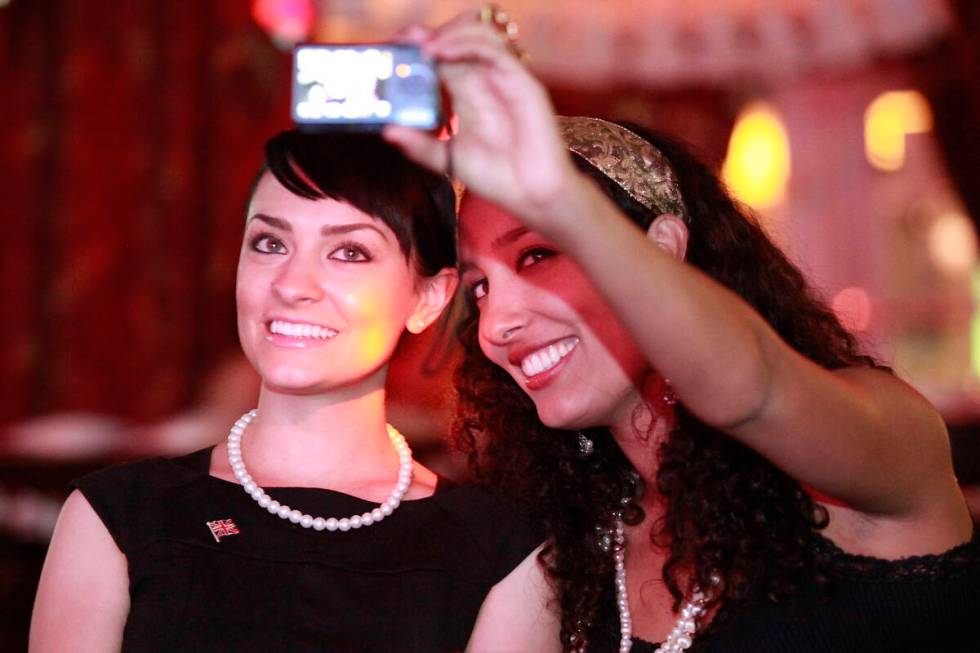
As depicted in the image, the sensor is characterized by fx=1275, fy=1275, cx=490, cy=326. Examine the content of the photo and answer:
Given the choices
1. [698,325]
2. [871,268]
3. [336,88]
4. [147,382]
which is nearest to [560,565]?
[698,325]

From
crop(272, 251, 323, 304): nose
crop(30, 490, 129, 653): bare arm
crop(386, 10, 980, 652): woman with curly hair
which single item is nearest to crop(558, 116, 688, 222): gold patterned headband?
crop(386, 10, 980, 652): woman with curly hair

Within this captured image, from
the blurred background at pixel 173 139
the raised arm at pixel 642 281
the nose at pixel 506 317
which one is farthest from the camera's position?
the blurred background at pixel 173 139

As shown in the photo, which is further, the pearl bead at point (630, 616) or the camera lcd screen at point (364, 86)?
the pearl bead at point (630, 616)

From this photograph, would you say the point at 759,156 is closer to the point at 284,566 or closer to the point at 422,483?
the point at 422,483

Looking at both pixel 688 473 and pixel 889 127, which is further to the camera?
pixel 889 127

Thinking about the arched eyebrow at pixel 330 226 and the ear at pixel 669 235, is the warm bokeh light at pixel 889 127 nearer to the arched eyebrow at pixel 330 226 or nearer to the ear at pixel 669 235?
the ear at pixel 669 235

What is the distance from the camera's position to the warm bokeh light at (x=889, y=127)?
618 centimetres

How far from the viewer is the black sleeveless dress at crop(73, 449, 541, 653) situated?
5.76ft

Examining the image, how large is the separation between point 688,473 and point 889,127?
481 cm

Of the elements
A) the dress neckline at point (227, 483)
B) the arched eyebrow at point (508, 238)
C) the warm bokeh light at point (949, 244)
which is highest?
the arched eyebrow at point (508, 238)

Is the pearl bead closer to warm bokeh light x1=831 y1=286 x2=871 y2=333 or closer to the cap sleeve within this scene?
the cap sleeve

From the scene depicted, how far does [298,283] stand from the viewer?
72.0 inches

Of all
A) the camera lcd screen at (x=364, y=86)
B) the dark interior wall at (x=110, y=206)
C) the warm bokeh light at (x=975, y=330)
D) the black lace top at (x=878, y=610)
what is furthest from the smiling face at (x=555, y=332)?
the warm bokeh light at (x=975, y=330)

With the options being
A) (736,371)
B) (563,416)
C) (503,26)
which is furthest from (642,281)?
(563,416)
